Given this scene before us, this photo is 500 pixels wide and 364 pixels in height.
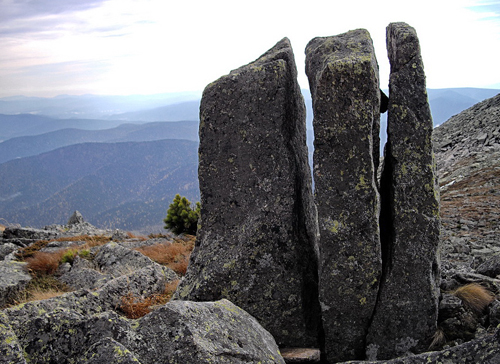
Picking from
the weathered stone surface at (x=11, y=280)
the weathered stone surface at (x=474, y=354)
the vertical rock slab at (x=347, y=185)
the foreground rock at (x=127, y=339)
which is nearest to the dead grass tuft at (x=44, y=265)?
the weathered stone surface at (x=11, y=280)

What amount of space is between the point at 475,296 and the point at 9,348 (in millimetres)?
9442

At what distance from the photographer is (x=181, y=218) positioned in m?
27.0

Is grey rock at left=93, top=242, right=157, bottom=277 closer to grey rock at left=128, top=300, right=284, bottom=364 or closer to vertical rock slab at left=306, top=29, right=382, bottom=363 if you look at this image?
vertical rock slab at left=306, top=29, right=382, bottom=363

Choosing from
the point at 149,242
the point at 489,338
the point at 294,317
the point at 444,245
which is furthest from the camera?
the point at 149,242

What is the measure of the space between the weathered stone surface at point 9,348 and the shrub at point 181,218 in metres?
20.9

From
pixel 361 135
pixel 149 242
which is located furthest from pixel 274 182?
pixel 149 242

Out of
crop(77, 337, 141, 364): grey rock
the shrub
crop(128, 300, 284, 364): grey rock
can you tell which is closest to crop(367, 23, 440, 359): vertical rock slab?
crop(128, 300, 284, 364): grey rock

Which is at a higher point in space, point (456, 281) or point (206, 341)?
point (206, 341)

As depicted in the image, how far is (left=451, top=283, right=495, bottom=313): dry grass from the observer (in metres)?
8.98

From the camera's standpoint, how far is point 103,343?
5.13 metres

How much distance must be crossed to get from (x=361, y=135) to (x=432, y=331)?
15.6ft

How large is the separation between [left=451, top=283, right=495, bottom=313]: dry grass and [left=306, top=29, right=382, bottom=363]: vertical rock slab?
2489 mm

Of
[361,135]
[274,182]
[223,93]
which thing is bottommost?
[274,182]

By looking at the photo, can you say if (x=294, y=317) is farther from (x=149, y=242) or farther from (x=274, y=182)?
(x=149, y=242)
